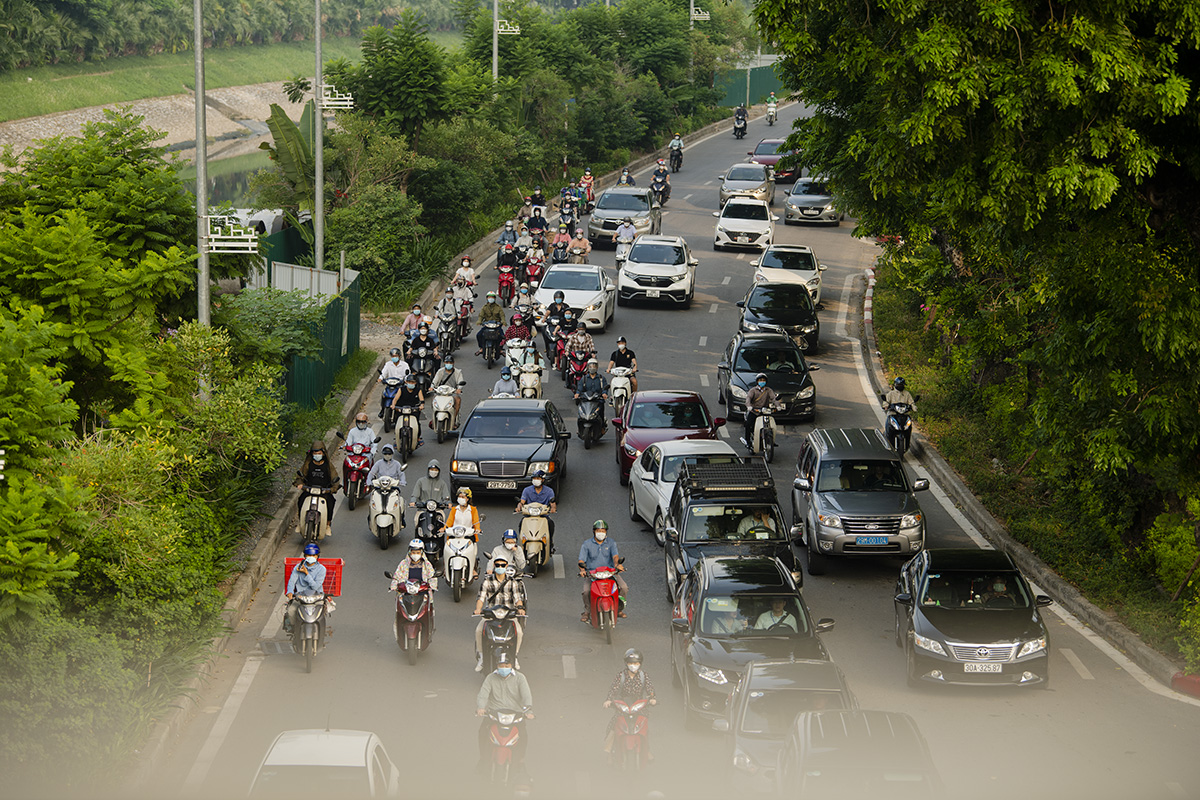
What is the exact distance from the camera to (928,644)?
50.4 ft

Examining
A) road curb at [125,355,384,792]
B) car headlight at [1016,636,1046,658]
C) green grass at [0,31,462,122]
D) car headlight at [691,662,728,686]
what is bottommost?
road curb at [125,355,384,792]

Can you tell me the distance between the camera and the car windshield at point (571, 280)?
3434cm

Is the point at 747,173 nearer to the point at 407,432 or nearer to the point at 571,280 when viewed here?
the point at 571,280

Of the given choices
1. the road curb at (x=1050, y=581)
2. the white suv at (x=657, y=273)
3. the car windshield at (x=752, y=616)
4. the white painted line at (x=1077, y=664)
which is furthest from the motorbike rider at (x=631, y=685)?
the white suv at (x=657, y=273)

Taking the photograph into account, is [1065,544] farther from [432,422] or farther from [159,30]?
[159,30]

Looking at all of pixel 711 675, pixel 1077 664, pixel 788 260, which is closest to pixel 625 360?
pixel 788 260

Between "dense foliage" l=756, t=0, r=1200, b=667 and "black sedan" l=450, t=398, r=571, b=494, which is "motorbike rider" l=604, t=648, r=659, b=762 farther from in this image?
"black sedan" l=450, t=398, r=571, b=494

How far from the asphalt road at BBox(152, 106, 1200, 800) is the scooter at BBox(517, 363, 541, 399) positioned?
4.58 meters

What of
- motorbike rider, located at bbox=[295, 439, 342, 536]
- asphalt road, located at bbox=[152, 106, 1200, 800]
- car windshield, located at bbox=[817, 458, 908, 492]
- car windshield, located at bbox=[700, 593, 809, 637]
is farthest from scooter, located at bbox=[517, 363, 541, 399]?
car windshield, located at bbox=[700, 593, 809, 637]

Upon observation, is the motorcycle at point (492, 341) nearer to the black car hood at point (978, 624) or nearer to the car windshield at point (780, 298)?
the car windshield at point (780, 298)

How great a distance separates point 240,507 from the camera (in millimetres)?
20156

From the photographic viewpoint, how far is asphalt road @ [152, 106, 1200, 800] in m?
13.0

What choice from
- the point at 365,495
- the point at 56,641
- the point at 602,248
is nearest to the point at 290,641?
the point at 56,641

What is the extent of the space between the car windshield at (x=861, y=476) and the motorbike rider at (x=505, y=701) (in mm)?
8602
